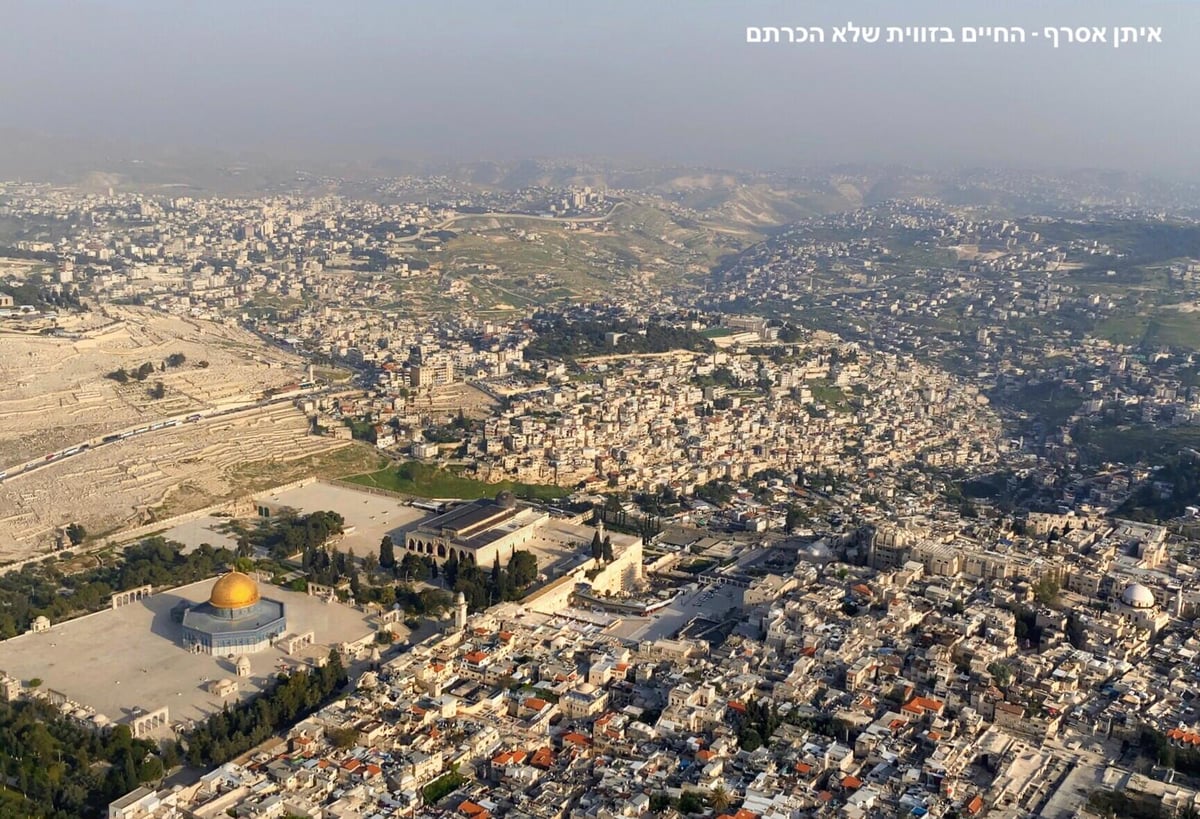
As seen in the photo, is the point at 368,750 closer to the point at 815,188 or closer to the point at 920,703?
the point at 920,703

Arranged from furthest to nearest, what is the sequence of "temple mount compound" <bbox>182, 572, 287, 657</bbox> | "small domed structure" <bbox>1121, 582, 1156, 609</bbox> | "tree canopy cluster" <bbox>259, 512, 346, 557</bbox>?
"tree canopy cluster" <bbox>259, 512, 346, 557</bbox>
"small domed structure" <bbox>1121, 582, 1156, 609</bbox>
"temple mount compound" <bbox>182, 572, 287, 657</bbox>

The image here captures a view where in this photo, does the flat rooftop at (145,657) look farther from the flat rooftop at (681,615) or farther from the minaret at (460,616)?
the flat rooftop at (681,615)

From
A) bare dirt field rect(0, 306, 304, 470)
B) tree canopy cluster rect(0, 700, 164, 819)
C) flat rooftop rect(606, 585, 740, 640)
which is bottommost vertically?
flat rooftop rect(606, 585, 740, 640)

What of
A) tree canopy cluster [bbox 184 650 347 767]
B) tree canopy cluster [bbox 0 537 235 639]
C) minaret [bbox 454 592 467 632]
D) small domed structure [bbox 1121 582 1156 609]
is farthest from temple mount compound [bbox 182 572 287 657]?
small domed structure [bbox 1121 582 1156 609]

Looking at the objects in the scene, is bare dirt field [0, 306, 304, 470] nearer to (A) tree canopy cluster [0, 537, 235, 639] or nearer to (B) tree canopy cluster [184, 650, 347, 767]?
(A) tree canopy cluster [0, 537, 235, 639]

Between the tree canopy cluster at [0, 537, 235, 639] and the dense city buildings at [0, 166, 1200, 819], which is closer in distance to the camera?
the dense city buildings at [0, 166, 1200, 819]

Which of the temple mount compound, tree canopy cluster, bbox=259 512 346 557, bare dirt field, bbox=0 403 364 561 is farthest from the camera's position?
bare dirt field, bbox=0 403 364 561
